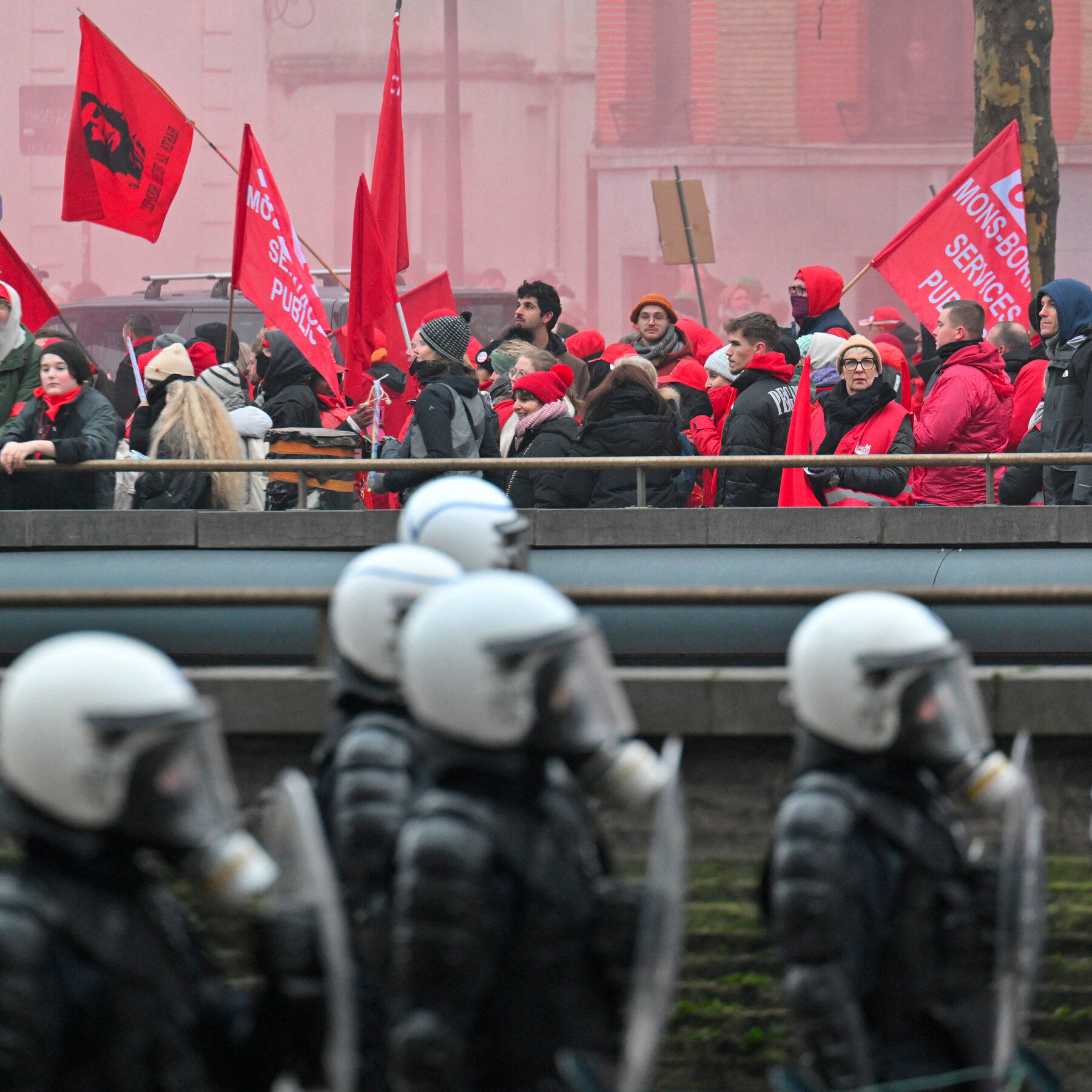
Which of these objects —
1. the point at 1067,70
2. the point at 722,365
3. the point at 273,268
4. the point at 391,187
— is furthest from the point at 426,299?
the point at 1067,70

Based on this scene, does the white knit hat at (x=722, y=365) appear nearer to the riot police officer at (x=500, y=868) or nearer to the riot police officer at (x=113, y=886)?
the riot police officer at (x=500, y=868)

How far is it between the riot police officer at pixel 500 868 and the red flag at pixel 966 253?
734cm

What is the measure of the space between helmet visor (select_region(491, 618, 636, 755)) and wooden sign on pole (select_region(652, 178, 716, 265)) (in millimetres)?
8849

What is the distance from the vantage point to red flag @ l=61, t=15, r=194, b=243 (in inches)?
432

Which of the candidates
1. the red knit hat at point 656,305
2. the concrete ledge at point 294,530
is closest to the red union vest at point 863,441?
the red knit hat at point 656,305

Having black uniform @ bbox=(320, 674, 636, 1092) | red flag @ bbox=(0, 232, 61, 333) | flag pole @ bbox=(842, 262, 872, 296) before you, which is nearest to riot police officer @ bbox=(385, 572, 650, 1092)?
black uniform @ bbox=(320, 674, 636, 1092)

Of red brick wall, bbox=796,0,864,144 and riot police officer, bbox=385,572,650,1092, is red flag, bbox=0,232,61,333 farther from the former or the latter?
red brick wall, bbox=796,0,864,144

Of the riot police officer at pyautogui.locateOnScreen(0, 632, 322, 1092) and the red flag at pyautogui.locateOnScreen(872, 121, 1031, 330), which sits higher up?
the red flag at pyautogui.locateOnScreen(872, 121, 1031, 330)

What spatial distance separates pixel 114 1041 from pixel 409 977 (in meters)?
0.55

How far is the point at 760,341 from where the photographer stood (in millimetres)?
8727

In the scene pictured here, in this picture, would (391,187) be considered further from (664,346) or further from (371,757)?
(371,757)

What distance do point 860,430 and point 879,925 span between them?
5014 mm

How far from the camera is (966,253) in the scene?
1031 cm

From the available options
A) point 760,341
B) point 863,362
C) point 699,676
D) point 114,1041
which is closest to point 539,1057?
point 114,1041
